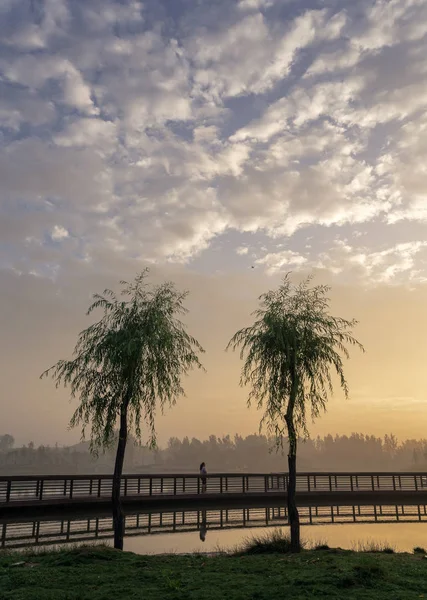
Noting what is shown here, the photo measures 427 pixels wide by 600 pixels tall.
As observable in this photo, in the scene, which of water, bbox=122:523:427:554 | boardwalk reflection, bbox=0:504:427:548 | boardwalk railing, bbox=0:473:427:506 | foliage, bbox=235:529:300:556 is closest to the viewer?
foliage, bbox=235:529:300:556

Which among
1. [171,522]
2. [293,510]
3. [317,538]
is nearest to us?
[293,510]

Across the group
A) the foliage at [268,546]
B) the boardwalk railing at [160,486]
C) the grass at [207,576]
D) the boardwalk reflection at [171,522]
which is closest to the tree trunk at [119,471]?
the boardwalk reflection at [171,522]

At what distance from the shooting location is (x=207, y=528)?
25.1 metres

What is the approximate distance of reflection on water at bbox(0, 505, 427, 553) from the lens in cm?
2059

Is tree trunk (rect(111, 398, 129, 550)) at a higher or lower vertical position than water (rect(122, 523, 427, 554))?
higher

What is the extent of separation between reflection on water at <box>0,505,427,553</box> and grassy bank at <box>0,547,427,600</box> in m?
4.64

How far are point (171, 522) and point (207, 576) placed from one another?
16.1m

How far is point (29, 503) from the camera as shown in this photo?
1080 inches

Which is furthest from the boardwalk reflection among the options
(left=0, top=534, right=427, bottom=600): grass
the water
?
(left=0, top=534, right=427, bottom=600): grass

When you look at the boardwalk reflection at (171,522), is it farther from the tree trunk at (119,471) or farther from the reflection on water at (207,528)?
the tree trunk at (119,471)

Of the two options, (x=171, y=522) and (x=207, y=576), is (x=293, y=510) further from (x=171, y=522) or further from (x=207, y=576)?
(x=171, y=522)

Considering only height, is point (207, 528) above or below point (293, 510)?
below

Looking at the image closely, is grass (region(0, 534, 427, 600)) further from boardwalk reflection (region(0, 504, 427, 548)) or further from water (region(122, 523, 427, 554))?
boardwalk reflection (region(0, 504, 427, 548))

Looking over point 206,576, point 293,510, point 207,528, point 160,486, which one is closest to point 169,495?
point 160,486
